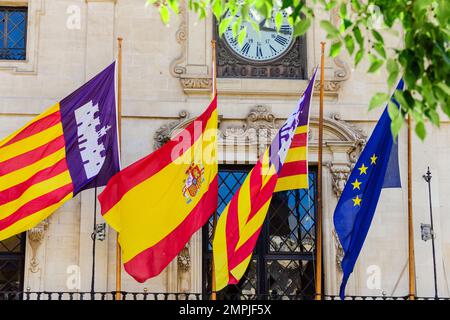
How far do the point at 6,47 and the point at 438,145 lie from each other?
303 inches

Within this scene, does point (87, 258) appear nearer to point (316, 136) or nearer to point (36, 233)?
point (36, 233)

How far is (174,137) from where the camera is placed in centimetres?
1588

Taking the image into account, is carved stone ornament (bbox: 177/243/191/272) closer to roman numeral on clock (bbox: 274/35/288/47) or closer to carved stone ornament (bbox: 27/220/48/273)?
carved stone ornament (bbox: 27/220/48/273)

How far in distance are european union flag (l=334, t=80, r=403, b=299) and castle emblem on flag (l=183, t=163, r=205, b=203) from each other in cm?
211

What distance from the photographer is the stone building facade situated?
54.2ft

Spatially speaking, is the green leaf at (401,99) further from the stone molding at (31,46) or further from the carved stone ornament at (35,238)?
the stone molding at (31,46)

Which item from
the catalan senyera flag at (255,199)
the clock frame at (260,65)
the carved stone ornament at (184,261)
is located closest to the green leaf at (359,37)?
the catalan senyera flag at (255,199)

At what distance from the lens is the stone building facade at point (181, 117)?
1653 centimetres

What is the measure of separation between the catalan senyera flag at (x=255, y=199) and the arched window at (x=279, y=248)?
1688 mm

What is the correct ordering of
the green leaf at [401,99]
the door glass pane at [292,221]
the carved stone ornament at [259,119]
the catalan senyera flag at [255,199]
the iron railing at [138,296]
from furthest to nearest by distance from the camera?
1. the carved stone ornament at [259,119]
2. the door glass pane at [292,221]
3. the iron railing at [138,296]
4. the catalan senyera flag at [255,199]
5. the green leaf at [401,99]

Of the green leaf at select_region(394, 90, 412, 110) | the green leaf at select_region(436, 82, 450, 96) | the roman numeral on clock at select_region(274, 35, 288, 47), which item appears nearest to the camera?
the green leaf at select_region(394, 90, 412, 110)

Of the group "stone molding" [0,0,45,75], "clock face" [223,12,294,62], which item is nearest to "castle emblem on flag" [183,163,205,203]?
"clock face" [223,12,294,62]
